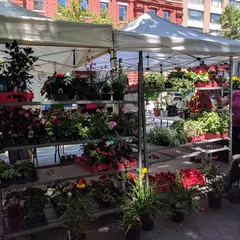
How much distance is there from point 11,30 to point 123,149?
1987 millimetres

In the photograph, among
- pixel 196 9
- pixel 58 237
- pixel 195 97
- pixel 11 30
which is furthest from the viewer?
pixel 196 9

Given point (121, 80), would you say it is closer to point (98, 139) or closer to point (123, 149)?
point (98, 139)

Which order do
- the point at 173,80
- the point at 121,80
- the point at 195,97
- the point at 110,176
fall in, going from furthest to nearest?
1. the point at 195,97
2. the point at 173,80
3. the point at 110,176
4. the point at 121,80

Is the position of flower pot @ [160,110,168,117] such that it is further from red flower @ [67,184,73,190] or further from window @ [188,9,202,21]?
window @ [188,9,202,21]

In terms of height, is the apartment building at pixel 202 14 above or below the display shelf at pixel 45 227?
above

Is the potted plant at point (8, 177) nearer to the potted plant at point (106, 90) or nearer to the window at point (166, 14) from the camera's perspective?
the potted plant at point (106, 90)

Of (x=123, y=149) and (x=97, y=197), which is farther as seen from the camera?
(x=123, y=149)

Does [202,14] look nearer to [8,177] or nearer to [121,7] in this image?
[121,7]

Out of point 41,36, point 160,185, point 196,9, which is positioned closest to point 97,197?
point 160,185

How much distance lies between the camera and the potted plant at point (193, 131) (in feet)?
12.4

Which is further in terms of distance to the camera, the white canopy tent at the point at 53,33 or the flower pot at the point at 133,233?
the flower pot at the point at 133,233

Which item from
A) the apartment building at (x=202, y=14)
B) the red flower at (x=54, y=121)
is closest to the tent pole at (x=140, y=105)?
the red flower at (x=54, y=121)

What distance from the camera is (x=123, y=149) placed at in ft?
11.2

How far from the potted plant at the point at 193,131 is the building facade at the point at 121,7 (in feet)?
47.6
